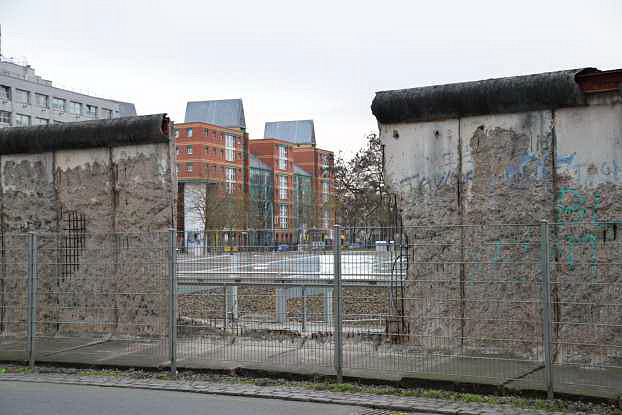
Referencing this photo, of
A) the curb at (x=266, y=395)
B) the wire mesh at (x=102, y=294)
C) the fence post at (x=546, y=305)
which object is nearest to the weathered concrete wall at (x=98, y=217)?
the wire mesh at (x=102, y=294)

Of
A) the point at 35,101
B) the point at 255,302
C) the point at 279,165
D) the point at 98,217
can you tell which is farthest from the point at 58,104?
the point at 255,302

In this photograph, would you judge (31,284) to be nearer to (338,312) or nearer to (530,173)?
(338,312)

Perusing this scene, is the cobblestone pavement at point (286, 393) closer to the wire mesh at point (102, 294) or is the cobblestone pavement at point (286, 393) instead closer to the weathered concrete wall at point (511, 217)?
the weathered concrete wall at point (511, 217)

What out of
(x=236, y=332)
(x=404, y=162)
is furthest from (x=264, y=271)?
(x=404, y=162)

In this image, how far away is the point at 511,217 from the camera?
30.6 ft

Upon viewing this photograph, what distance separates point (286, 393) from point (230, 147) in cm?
10445

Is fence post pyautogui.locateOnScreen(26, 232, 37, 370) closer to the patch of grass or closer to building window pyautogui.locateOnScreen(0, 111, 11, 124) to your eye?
the patch of grass

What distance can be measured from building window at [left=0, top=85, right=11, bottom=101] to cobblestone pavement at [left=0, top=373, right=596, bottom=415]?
80.4 m

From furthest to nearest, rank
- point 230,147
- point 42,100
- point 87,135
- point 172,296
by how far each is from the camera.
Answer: point 230,147
point 42,100
point 87,135
point 172,296

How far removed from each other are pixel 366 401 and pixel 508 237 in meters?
2.87

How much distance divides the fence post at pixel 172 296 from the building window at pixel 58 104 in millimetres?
87785

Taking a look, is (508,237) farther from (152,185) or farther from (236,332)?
(152,185)

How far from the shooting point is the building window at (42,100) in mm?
88562

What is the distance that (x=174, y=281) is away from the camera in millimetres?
9695
